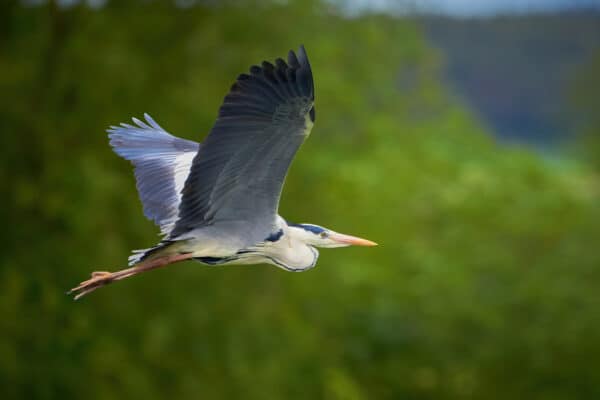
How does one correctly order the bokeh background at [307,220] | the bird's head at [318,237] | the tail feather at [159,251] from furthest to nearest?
the bokeh background at [307,220] < the bird's head at [318,237] < the tail feather at [159,251]

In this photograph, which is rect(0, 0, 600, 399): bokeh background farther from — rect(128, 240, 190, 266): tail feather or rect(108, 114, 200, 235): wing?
rect(128, 240, 190, 266): tail feather

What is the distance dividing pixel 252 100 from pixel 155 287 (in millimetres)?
8079

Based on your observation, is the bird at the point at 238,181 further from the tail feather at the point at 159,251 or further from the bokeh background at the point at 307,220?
the bokeh background at the point at 307,220

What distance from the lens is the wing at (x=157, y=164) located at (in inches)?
218

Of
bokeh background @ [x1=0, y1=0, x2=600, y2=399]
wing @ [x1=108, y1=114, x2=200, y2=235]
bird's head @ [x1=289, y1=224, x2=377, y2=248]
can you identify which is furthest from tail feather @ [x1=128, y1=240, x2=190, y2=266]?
bokeh background @ [x1=0, y1=0, x2=600, y2=399]

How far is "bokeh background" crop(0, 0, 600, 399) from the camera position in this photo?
37.6ft

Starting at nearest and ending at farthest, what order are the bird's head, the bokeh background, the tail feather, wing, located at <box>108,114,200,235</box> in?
1. the tail feather
2. the bird's head
3. wing, located at <box>108,114,200,235</box>
4. the bokeh background

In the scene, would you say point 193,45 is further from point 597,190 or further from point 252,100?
point 597,190

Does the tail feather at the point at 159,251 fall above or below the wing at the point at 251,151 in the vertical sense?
below

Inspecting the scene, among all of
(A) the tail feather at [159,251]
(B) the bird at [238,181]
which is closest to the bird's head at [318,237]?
(B) the bird at [238,181]

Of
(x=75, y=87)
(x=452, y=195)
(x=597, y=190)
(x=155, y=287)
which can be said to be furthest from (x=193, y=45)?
(x=597, y=190)

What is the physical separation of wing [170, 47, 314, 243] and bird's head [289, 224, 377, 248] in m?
0.32

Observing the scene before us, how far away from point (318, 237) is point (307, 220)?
7875 millimetres

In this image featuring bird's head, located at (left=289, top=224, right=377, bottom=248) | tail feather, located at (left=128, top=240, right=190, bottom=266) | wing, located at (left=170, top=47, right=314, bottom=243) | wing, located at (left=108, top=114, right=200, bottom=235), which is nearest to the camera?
wing, located at (left=170, top=47, right=314, bottom=243)
